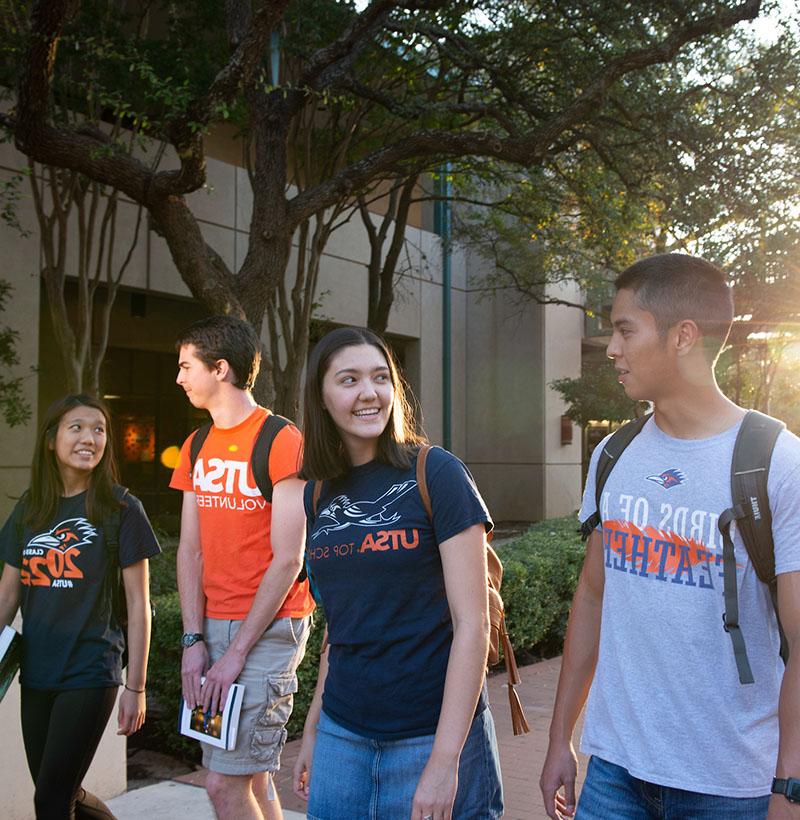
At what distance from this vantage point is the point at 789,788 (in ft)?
6.59

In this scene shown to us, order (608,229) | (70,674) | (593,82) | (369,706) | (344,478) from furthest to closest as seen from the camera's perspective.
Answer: (608,229) → (593,82) → (70,674) → (344,478) → (369,706)

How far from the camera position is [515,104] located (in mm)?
11375

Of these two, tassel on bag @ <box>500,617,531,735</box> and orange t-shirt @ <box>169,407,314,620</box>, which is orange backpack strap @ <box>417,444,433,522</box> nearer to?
tassel on bag @ <box>500,617,531,735</box>

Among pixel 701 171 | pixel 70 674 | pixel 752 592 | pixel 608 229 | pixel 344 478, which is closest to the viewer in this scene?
pixel 752 592

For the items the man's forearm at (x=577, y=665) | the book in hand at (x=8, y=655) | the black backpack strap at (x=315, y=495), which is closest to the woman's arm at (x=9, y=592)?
the book in hand at (x=8, y=655)

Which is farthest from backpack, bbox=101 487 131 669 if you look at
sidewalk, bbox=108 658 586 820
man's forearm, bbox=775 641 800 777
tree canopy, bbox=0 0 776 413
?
tree canopy, bbox=0 0 776 413

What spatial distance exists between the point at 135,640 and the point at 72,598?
0.29 meters

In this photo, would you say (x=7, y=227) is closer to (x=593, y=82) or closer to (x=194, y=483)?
(x=593, y=82)

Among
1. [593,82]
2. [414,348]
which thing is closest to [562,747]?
[593,82]

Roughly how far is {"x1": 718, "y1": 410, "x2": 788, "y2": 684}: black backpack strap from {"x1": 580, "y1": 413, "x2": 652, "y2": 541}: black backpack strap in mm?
389

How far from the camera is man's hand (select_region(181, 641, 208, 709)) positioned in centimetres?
345

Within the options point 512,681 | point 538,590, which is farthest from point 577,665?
point 538,590

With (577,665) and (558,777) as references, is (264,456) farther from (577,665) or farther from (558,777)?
(558,777)

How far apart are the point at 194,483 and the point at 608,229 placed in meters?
9.34
